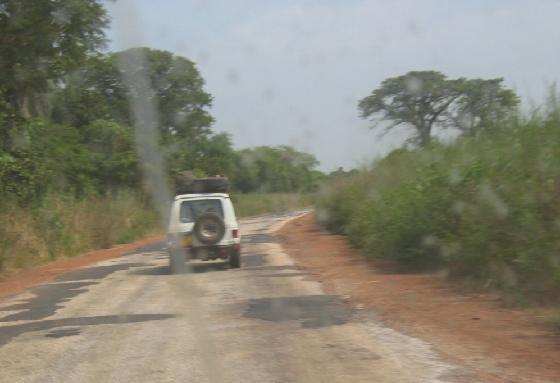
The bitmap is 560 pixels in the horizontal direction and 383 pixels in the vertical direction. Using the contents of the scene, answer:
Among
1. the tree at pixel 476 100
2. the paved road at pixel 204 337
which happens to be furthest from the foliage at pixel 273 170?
the paved road at pixel 204 337

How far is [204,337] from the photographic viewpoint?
26.2 ft

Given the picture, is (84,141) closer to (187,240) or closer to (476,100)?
(476,100)

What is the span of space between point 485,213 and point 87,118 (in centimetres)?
2989

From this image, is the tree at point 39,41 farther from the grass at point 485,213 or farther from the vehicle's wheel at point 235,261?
the grass at point 485,213

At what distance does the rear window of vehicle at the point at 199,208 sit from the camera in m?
16.0

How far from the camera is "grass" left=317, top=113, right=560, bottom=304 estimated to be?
30.5 ft

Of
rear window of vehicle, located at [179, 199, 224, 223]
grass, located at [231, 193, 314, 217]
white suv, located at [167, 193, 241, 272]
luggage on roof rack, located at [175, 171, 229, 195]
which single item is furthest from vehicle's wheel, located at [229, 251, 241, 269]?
grass, located at [231, 193, 314, 217]

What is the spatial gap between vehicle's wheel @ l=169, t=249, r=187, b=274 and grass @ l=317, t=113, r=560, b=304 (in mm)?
4347

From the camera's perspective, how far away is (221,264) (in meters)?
17.1

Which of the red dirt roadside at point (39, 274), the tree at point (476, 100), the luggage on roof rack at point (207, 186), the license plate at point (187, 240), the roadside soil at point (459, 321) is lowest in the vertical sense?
the roadside soil at point (459, 321)

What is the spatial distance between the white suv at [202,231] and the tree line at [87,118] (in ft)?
12.9

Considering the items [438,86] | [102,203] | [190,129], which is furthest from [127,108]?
[438,86]

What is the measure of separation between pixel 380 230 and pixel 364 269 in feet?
3.50

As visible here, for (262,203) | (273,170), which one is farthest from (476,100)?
(262,203)
